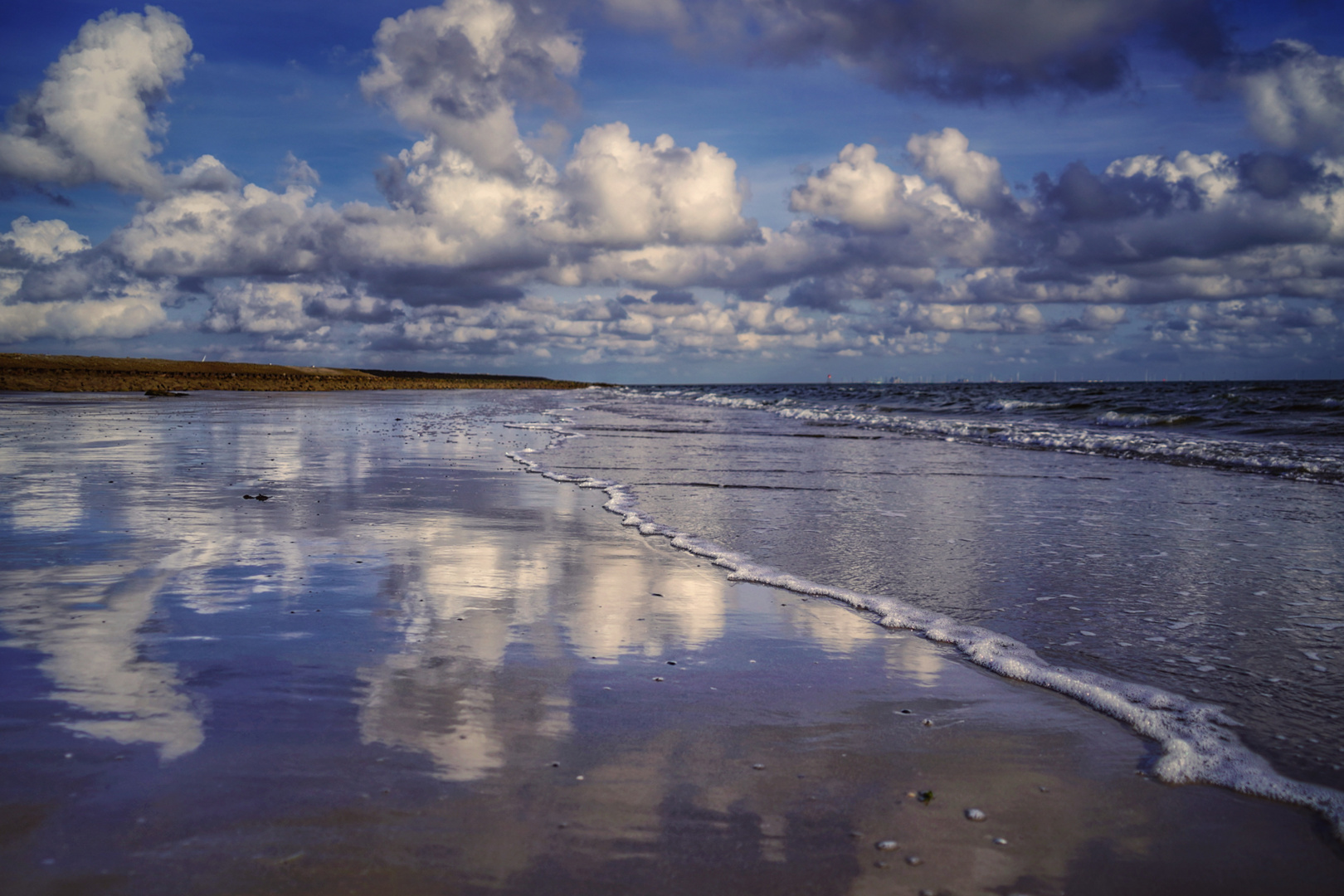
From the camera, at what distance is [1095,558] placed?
6.60m

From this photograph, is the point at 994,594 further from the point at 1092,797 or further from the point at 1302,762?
the point at 1092,797

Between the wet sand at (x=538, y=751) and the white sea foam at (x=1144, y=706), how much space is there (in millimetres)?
113

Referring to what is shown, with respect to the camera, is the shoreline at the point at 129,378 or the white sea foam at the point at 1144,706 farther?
the shoreline at the point at 129,378

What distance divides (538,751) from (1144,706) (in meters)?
2.65

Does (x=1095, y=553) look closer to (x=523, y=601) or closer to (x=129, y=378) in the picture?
(x=523, y=601)

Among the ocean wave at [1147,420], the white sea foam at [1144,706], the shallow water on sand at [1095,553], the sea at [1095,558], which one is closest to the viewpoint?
the white sea foam at [1144,706]

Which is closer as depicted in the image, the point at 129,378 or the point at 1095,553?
the point at 1095,553

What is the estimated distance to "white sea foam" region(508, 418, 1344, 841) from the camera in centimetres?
297

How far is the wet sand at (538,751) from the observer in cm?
240

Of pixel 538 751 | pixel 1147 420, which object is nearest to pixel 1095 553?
pixel 538 751

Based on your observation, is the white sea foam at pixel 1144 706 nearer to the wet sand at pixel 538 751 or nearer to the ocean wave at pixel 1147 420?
the wet sand at pixel 538 751

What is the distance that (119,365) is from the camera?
90.5 metres

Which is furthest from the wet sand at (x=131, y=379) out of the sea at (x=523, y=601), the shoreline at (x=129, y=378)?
the sea at (x=523, y=601)

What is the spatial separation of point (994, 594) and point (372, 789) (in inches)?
164
